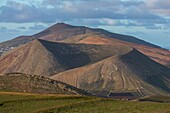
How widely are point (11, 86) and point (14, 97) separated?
3514 cm

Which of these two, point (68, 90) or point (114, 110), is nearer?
point (114, 110)

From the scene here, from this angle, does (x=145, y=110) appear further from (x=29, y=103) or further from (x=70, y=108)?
(x=29, y=103)

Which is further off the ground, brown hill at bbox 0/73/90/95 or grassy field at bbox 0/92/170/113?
grassy field at bbox 0/92/170/113

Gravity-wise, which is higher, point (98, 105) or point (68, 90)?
point (98, 105)

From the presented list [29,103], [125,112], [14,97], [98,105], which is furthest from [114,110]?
Result: [14,97]

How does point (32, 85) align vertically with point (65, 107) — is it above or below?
below

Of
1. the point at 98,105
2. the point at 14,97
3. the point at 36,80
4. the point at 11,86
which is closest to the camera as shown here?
the point at 98,105

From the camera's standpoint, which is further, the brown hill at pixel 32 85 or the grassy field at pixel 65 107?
the brown hill at pixel 32 85

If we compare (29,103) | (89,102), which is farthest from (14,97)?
(89,102)

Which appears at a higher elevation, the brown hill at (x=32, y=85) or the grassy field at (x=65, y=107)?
the grassy field at (x=65, y=107)

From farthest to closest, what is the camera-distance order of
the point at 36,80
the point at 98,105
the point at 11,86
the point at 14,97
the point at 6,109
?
1. the point at 36,80
2. the point at 11,86
3. the point at 14,97
4. the point at 98,105
5. the point at 6,109

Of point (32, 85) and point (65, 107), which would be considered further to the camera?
point (32, 85)

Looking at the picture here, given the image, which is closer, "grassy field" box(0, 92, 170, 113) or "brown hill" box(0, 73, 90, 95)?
"grassy field" box(0, 92, 170, 113)

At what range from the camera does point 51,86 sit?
94.9 meters
